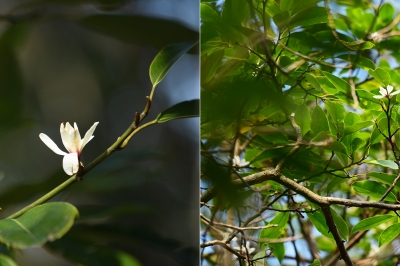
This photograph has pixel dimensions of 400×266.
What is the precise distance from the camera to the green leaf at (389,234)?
0.66 metres

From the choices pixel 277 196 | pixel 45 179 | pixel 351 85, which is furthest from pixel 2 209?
pixel 351 85

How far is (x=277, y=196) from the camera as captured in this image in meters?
0.76

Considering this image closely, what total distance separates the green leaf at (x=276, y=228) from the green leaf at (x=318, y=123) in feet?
0.51

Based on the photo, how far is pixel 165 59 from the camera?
860 millimetres

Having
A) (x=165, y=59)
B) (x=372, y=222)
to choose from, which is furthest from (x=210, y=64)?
(x=372, y=222)

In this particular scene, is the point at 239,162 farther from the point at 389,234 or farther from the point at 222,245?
the point at 389,234

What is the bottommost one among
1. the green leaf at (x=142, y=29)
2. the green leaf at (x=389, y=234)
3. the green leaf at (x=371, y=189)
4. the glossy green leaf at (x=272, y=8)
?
the green leaf at (x=389, y=234)

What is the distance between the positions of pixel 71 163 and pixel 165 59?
0.91ft

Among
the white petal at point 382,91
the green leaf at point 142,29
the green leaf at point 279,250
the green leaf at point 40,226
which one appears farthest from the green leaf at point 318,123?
the green leaf at point 40,226

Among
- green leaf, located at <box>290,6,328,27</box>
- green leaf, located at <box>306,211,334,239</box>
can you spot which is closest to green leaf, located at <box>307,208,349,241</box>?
green leaf, located at <box>306,211,334,239</box>

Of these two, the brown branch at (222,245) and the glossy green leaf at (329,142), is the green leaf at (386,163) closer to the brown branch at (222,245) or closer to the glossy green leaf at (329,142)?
the glossy green leaf at (329,142)

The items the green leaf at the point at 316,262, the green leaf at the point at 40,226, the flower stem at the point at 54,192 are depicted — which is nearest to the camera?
the green leaf at the point at 40,226

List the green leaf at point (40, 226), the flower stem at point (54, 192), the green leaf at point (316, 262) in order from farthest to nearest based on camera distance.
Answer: the flower stem at point (54, 192) < the green leaf at point (316, 262) < the green leaf at point (40, 226)

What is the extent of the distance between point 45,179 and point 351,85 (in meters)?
0.60
